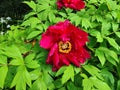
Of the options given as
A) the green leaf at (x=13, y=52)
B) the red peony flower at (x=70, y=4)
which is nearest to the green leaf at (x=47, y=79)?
the green leaf at (x=13, y=52)

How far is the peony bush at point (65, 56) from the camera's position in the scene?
1628mm

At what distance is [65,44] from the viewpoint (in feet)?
5.66

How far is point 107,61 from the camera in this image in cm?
178

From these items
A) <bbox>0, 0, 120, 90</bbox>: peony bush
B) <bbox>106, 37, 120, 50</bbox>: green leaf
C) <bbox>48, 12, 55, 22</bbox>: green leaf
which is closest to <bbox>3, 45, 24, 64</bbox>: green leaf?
<bbox>0, 0, 120, 90</bbox>: peony bush

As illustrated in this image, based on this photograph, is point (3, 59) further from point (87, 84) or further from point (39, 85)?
point (87, 84)

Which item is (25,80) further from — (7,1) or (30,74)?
(7,1)

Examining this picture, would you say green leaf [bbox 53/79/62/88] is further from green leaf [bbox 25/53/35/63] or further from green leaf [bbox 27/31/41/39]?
green leaf [bbox 27/31/41/39]

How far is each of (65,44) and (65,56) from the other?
0.06 m

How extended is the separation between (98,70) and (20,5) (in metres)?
4.53

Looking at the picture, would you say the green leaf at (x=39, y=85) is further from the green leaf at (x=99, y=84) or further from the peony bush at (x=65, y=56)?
the green leaf at (x=99, y=84)

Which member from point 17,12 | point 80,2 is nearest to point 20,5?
point 17,12

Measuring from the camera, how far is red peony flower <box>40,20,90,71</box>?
66.3 inches

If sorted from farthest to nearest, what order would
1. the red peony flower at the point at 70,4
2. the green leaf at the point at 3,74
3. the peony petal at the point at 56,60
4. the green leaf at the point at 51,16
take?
the red peony flower at the point at 70,4
the green leaf at the point at 51,16
the peony petal at the point at 56,60
the green leaf at the point at 3,74

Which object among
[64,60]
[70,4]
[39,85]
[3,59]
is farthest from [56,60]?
[70,4]
